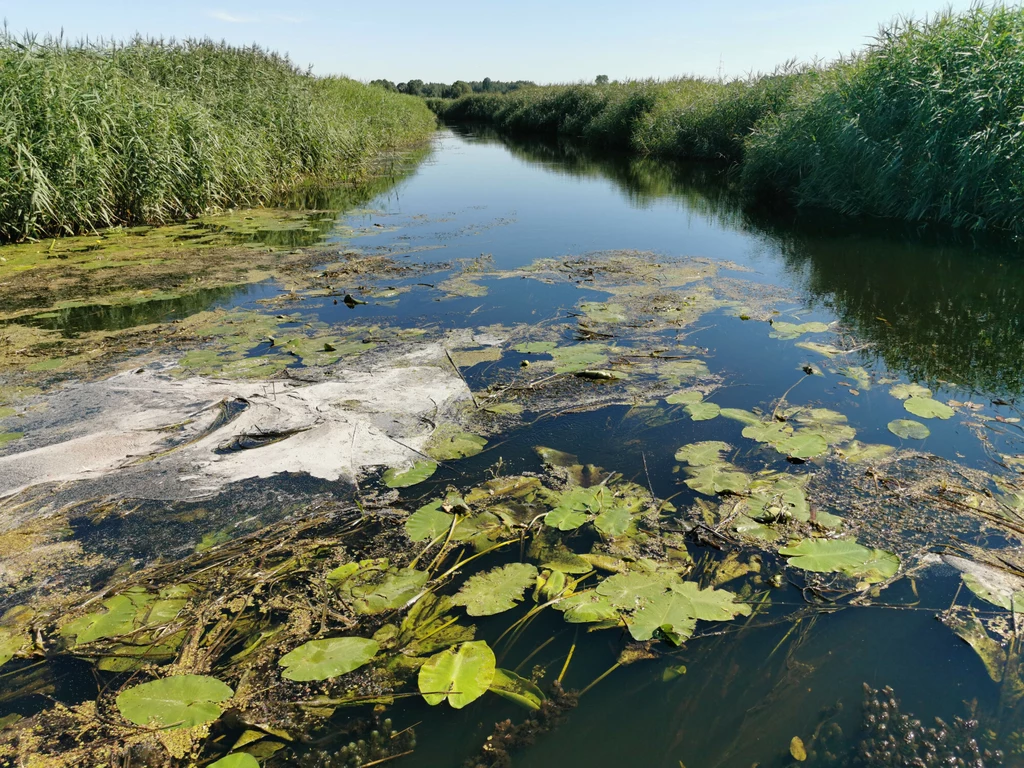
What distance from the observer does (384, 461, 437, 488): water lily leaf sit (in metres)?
2.51

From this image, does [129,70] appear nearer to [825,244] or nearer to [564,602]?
[825,244]

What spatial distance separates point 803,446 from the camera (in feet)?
8.89

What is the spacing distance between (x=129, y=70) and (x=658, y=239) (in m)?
7.93

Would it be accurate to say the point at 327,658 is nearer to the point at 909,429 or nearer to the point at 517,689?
the point at 517,689

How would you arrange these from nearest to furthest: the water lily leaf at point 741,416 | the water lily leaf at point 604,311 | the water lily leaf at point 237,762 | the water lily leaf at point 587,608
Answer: the water lily leaf at point 237,762 < the water lily leaf at point 587,608 < the water lily leaf at point 741,416 < the water lily leaf at point 604,311

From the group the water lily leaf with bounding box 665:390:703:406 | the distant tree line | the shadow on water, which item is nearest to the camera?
the water lily leaf with bounding box 665:390:703:406

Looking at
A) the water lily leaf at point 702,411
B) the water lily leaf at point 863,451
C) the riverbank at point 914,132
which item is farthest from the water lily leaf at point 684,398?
the riverbank at point 914,132

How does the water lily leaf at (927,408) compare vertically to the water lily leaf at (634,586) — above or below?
above

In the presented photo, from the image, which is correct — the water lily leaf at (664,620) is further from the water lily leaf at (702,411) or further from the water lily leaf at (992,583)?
the water lily leaf at (702,411)

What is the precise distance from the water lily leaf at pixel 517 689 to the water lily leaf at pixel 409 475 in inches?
37.9

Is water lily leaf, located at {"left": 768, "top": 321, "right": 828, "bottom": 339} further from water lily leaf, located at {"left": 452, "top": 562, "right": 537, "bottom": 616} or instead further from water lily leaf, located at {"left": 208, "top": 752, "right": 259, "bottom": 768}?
water lily leaf, located at {"left": 208, "top": 752, "right": 259, "bottom": 768}

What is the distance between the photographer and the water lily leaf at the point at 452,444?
8.90 feet

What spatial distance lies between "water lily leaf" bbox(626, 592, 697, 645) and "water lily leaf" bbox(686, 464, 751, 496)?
0.66 metres

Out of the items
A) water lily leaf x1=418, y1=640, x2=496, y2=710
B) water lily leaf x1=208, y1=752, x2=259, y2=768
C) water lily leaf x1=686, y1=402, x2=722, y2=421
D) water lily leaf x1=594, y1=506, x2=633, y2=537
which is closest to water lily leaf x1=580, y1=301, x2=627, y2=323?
water lily leaf x1=686, y1=402, x2=722, y2=421
